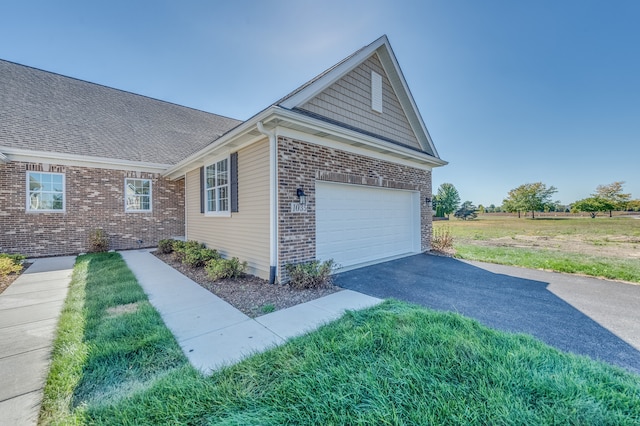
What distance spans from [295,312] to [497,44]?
11469 millimetres

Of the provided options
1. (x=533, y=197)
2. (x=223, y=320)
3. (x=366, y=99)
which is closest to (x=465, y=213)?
(x=533, y=197)

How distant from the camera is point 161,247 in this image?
9.72 meters

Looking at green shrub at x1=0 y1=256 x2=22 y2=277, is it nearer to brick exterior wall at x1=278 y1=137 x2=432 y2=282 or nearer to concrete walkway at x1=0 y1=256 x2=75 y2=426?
concrete walkway at x1=0 y1=256 x2=75 y2=426

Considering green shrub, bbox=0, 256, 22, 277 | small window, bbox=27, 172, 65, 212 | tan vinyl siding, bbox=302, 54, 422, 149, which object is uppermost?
tan vinyl siding, bbox=302, 54, 422, 149

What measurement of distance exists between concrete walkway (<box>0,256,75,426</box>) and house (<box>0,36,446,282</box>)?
11.2ft

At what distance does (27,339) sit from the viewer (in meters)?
3.30

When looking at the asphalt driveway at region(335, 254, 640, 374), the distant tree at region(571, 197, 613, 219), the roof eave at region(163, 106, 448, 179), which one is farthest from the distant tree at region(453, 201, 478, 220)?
the asphalt driveway at region(335, 254, 640, 374)

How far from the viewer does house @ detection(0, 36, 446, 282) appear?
5852 millimetres

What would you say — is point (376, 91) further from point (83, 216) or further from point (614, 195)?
point (614, 195)

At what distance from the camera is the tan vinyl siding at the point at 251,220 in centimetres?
585

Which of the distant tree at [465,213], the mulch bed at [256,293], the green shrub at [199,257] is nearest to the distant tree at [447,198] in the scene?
the distant tree at [465,213]

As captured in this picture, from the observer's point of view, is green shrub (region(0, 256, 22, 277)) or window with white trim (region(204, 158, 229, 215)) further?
window with white trim (region(204, 158, 229, 215))

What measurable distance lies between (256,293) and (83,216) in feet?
30.7

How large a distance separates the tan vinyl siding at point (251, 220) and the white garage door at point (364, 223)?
130 cm
